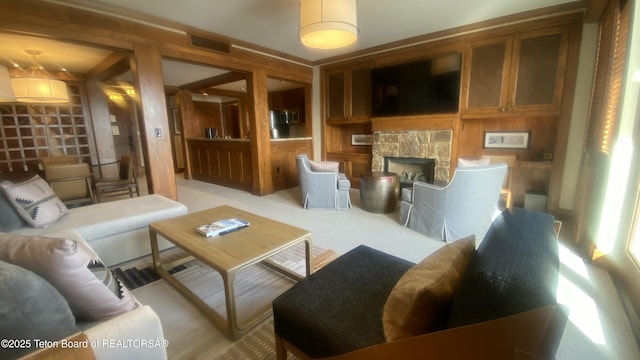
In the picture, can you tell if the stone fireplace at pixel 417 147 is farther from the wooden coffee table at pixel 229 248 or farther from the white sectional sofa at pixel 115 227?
the white sectional sofa at pixel 115 227

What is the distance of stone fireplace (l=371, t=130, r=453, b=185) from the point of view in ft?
13.4

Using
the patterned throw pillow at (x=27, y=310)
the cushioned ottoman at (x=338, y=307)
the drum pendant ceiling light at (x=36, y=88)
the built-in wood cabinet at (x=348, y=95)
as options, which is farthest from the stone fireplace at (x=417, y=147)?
the drum pendant ceiling light at (x=36, y=88)

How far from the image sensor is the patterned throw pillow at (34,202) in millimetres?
2018

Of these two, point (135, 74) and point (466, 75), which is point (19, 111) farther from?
point (466, 75)

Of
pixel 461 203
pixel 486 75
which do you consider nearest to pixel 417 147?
pixel 486 75

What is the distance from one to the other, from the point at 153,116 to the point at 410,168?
157 inches

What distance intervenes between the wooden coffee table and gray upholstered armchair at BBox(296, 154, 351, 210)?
171cm

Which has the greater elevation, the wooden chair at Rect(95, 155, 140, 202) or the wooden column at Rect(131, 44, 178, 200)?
the wooden column at Rect(131, 44, 178, 200)

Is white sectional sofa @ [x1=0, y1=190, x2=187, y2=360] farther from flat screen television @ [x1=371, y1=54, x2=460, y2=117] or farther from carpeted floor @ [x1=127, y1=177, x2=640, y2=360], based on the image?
flat screen television @ [x1=371, y1=54, x2=460, y2=117]

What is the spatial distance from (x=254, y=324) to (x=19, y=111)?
6.15 metres

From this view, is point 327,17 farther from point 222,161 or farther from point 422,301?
point 222,161

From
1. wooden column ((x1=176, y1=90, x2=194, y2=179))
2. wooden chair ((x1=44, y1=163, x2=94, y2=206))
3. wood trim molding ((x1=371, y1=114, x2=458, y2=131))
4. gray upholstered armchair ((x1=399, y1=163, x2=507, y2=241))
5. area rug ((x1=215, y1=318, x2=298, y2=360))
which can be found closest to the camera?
area rug ((x1=215, y1=318, x2=298, y2=360))

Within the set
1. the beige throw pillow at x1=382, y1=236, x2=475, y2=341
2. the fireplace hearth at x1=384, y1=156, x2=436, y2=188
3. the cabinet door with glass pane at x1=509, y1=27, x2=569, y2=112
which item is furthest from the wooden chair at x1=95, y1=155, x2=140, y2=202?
the cabinet door with glass pane at x1=509, y1=27, x2=569, y2=112

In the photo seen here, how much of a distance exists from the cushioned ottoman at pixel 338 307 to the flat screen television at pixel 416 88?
3332 millimetres
